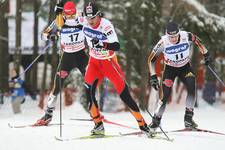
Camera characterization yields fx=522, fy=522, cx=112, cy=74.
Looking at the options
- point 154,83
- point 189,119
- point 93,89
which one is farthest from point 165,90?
point 93,89

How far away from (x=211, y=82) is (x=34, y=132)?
16.5 metres

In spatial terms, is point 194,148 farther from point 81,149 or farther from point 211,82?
point 211,82

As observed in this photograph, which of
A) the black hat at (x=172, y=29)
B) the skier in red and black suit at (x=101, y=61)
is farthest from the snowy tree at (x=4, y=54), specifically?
the black hat at (x=172, y=29)

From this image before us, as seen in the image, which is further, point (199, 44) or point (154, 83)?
point (199, 44)

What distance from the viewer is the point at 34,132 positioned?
9.76 m

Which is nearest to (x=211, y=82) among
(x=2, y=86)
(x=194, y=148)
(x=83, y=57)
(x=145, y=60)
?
(x=145, y=60)

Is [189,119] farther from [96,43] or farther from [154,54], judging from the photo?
[96,43]

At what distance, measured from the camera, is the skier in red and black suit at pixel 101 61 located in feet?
29.2

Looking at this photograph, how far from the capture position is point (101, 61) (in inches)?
365

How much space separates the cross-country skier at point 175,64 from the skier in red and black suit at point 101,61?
0.71 m

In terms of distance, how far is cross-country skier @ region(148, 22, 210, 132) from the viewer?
9656 millimetres

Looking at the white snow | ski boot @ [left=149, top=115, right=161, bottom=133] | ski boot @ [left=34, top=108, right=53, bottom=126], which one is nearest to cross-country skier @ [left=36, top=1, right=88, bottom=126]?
ski boot @ [left=34, top=108, right=53, bottom=126]

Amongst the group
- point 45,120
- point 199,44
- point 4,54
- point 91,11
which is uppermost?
point 91,11

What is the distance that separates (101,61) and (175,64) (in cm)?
153
